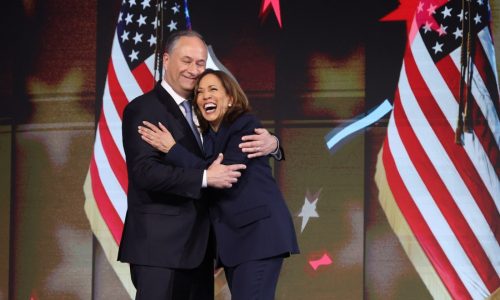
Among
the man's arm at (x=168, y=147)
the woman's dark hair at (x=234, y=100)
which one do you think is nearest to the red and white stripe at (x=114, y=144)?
the man's arm at (x=168, y=147)

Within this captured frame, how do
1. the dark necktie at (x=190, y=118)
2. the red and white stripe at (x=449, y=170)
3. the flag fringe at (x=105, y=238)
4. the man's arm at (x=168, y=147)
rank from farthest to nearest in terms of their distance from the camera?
the flag fringe at (x=105, y=238) < the red and white stripe at (x=449, y=170) < the dark necktie at (x=190, y=118) < the man's arm at (x=168, y=147)

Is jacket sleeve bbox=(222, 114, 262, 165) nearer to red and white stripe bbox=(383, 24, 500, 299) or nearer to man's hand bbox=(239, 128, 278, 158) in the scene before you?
man's hand bbox=(239, 128, 278, 158)

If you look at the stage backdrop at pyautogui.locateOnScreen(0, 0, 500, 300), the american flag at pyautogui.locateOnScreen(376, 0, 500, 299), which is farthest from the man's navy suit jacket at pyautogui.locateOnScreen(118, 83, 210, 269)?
the american flag at pyautogui.locateOnScreen(376, 0, 500, 299)

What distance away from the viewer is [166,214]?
3467 mm

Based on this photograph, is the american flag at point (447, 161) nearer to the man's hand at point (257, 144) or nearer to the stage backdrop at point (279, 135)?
the stage backdrop at point (279, 135)

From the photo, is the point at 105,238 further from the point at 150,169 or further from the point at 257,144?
the point at 257,144

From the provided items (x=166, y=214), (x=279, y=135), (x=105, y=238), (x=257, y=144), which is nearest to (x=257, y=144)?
(x=257, y=144)

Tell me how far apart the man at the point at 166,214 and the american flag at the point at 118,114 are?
1.54m

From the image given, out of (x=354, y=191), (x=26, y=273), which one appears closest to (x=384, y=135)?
(x=354, y=191)

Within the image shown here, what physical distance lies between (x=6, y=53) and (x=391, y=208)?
7.24ft

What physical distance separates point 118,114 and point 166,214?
67.0 inches

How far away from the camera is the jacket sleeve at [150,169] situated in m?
3.30

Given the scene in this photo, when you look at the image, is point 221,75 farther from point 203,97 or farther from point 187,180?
point 187,180

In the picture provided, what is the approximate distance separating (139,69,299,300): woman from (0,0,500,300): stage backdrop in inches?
62.8
